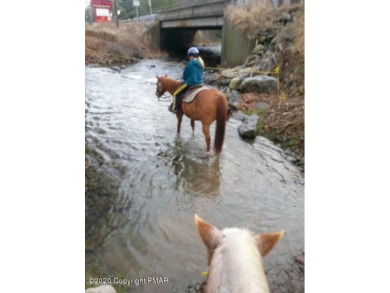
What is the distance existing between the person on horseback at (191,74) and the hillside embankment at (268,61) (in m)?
1.18

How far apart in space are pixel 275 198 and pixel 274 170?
599mm

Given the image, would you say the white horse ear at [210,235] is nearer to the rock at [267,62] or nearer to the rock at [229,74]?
the rock at [267,62]

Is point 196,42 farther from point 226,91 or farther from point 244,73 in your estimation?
point 226,91

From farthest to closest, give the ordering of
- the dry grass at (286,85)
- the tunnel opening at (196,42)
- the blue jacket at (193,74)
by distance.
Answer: the tunnel opening at (196,42)
the blue jacket at (193,74)
the dry grass at (286,85)

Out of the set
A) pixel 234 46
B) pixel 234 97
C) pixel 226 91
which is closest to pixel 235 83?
pixel 226 91

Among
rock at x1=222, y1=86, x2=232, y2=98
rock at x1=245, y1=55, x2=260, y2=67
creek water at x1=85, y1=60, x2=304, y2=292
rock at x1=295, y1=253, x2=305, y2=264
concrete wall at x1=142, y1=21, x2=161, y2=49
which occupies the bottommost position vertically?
rock at x1=295, y1=253, x2=305, y2=264

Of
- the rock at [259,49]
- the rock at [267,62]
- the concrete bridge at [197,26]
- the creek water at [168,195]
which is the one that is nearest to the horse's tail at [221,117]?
the creek water at [168,195]

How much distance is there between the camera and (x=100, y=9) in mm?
2828

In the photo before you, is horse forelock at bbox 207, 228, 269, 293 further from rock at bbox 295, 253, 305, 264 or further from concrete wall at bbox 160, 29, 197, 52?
concrete wall at bbox 160, 29, 197, 52

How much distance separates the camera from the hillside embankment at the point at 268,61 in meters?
3.28

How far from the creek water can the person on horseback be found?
701mm

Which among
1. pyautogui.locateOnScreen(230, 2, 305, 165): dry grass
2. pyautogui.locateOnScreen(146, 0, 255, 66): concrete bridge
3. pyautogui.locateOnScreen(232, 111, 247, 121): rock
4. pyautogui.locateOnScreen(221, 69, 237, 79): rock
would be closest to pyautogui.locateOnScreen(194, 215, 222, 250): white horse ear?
pyautogui.locateOnScreen(230, 2, 305, 165): dry grass

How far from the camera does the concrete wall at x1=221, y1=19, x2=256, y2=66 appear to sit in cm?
779

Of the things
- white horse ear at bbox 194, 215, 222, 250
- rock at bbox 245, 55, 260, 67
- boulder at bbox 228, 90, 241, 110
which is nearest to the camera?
white horse ear at bbox 194, 215, 222, 250
